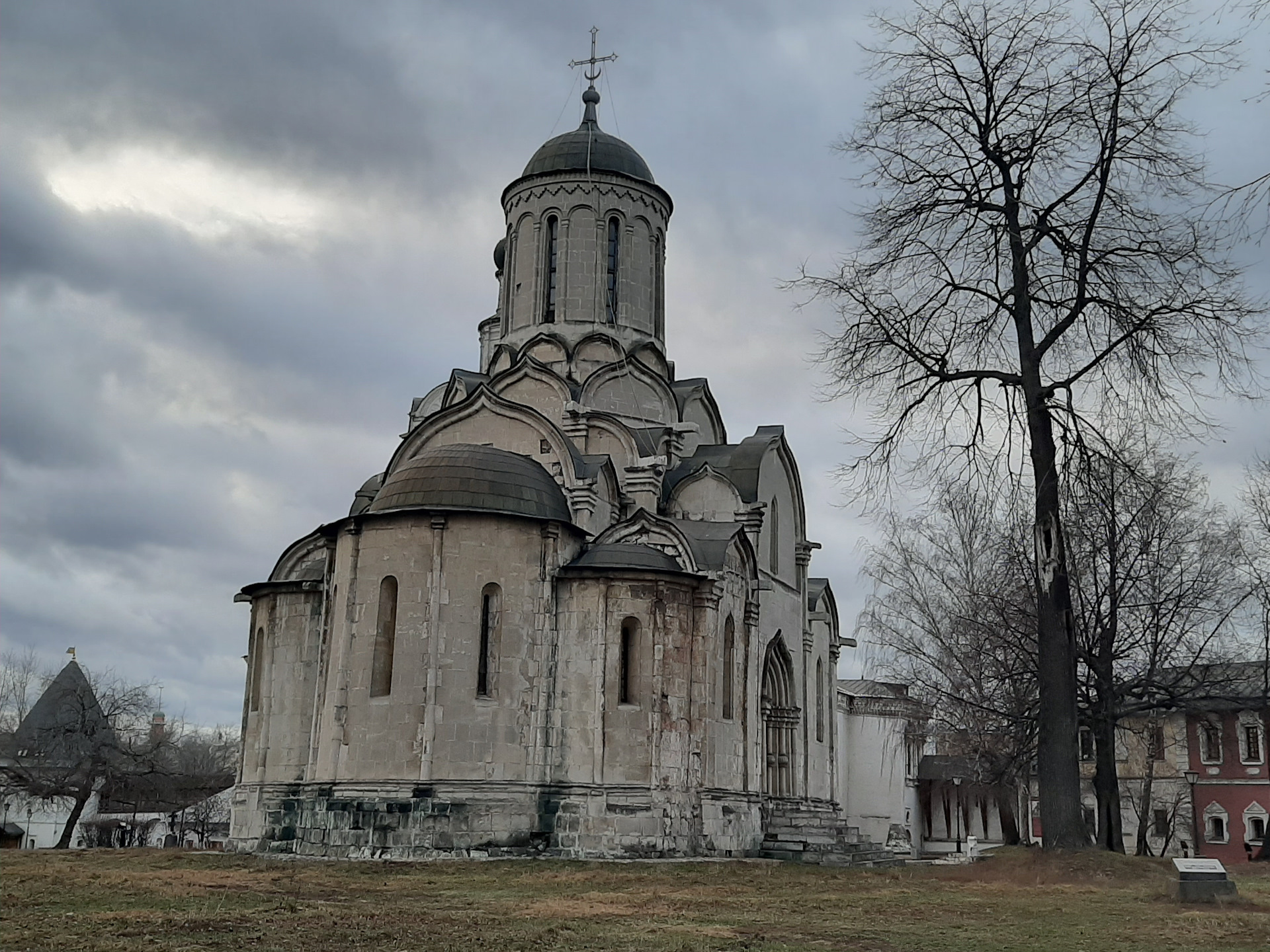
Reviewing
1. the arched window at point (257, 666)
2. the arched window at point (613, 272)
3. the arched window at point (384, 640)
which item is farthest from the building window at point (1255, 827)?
the arched window at point (257, 666)

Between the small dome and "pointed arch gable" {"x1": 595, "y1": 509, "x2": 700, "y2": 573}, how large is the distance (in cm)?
955

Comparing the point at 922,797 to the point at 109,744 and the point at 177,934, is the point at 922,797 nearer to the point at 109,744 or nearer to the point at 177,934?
the point at 109,744

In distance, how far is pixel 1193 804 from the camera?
1638 inches

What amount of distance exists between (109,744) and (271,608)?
10.4m

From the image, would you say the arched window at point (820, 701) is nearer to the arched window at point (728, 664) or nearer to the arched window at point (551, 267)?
the arched window at point (728, 664)

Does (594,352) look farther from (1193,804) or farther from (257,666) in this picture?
(1193,804)

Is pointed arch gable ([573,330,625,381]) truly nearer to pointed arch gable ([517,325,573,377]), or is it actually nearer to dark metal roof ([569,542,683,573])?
pointed arch gable ([517,325,573,377])

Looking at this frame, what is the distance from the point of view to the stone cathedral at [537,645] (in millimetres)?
19562

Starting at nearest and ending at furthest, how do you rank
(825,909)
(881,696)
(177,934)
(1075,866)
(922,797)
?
(177,934) < (825,909) < (1075,866) < (881,696) < (922,797)

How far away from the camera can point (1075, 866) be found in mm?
15383

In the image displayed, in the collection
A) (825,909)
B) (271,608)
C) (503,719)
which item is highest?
(271,608)

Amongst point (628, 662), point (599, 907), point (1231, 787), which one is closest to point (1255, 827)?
point (1231, 787)

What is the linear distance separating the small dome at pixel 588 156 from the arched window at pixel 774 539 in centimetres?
835

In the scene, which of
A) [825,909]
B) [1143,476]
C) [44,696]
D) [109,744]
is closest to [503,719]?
[825,909]
